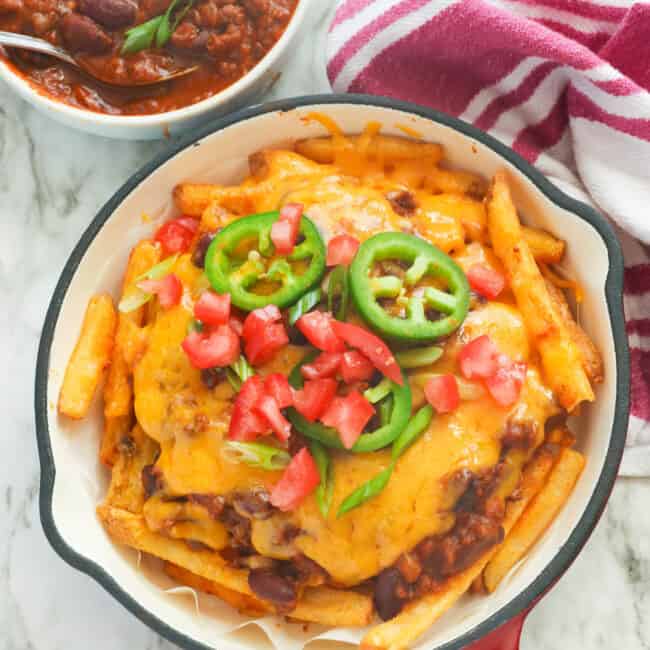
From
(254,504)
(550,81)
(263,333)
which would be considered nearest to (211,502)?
(254,504)

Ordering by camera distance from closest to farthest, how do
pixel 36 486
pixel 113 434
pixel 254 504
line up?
pixel 254 504 → pixel 113 434 → pixel 36 486

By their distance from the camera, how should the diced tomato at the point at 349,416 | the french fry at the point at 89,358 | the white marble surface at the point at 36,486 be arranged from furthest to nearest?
the white marble surface at the point at 36,486 < the french fry at the point at 89,358 < the diced tomato at the point at 349,416

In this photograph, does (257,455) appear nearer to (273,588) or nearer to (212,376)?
(212,376)

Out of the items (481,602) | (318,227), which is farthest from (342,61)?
(481,602)

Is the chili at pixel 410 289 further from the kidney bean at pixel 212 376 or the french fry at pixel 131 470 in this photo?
the french fry at pixel 131 470

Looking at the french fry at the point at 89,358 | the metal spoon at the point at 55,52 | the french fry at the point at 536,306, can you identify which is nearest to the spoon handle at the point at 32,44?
the metal spoon at the point at 55,52

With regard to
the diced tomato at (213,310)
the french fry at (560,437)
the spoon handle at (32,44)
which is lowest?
the french fry at (560,437)
